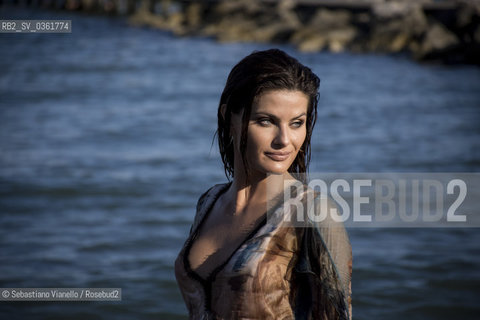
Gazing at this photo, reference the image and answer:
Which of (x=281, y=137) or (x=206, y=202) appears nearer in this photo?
(x=281, y=137)

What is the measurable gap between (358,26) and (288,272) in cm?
2903

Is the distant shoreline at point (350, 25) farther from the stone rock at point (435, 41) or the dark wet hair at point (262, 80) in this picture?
the dark wet hair at point (262, 80)

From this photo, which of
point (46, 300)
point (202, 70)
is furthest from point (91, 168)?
point (202, 70)

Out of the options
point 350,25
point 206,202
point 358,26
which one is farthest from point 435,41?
point 206,202

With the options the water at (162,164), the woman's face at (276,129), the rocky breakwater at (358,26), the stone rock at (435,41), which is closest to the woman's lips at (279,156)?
the woman's face at (276,129)

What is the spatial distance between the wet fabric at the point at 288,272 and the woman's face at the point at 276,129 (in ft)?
0.49

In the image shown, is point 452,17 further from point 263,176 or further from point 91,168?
point 263,176

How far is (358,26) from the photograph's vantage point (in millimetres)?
29766

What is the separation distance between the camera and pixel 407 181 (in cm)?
1014

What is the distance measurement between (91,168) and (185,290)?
9.55 m

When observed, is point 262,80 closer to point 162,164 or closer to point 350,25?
point 162,164

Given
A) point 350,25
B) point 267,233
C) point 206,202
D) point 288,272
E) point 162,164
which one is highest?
point 350,25

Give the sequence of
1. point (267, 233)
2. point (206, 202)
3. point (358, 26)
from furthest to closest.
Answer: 1. point (358, 26)
2. point (206, 202)
3. point (267, 233)

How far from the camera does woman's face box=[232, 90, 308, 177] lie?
6.73 ft
